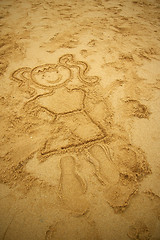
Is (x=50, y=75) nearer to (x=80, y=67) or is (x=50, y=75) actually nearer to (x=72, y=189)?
(x=80, y=67)

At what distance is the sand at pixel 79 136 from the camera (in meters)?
1.13

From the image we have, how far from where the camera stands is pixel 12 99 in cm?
184

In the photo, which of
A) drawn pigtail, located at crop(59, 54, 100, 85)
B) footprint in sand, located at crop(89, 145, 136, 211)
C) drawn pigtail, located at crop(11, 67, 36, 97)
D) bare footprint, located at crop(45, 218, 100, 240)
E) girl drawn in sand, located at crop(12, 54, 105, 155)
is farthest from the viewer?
drawn pigtail, located at crop(59, 54, 100, 85)

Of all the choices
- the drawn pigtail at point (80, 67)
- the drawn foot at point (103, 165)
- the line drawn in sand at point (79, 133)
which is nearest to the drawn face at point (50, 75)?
the line drawn in sand at point (79, 133)

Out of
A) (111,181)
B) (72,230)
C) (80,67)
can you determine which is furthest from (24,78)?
(72,230)

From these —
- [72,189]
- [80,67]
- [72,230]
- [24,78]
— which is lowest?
[72,230]

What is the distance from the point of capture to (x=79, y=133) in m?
1.55

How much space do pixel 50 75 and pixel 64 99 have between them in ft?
1.84

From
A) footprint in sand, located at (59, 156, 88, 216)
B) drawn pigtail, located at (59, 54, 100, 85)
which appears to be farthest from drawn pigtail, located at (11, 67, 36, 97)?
footprint in sand, located at (59, 156, 88, 216)

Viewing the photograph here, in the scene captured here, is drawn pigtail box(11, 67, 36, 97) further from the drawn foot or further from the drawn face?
the drawn foot

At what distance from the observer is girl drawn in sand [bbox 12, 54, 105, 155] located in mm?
1517

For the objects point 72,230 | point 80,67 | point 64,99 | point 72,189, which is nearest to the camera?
point 72,230

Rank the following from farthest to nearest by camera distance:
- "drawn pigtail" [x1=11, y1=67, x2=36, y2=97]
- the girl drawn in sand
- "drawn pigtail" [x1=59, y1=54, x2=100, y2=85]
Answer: "drawn pigtail" [x1=59, y1=54, x2=100, y2=85] < "drawn pigtail" [x1=11, y1=67, x2=36, y2=97] < the girl drawn in sand

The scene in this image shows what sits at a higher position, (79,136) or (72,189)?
(79,136)
